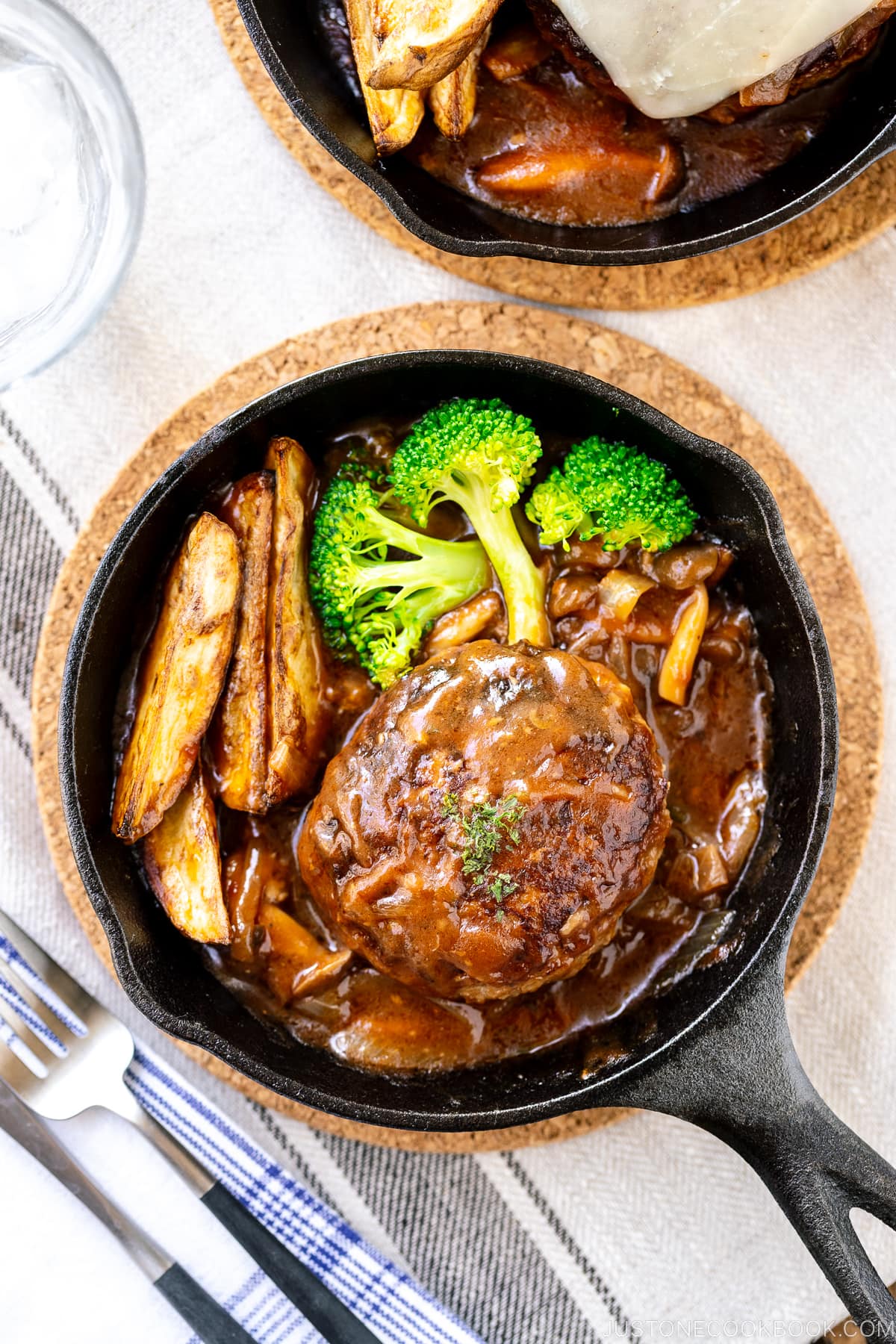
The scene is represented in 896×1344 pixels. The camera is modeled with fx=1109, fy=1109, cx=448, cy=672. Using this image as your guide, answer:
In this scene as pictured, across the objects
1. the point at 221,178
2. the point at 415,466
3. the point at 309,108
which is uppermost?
the point at 221,178

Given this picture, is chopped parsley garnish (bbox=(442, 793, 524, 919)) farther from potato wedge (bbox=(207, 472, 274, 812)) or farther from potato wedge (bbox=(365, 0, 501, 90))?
potato wedge (bbox=(365, 0, 501, 90))

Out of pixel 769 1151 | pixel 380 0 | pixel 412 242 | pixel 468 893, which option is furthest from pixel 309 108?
pixel 769 1151

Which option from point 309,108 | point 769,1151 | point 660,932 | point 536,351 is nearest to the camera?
point 769,1151

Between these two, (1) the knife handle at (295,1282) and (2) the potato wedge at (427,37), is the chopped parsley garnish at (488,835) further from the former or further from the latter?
(2) the potato wedge at (427,37)

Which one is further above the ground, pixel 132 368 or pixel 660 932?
pixel 132 368

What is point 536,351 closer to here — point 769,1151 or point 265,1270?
point 769,1151

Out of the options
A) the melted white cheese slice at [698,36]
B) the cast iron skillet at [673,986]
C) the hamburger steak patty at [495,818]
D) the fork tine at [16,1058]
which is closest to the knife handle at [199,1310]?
the fork tine at [16,1058]

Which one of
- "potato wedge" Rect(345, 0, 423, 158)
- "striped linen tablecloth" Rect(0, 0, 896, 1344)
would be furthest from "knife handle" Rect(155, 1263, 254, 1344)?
"potato wedge" Rect(345, 0, 423, 158)
